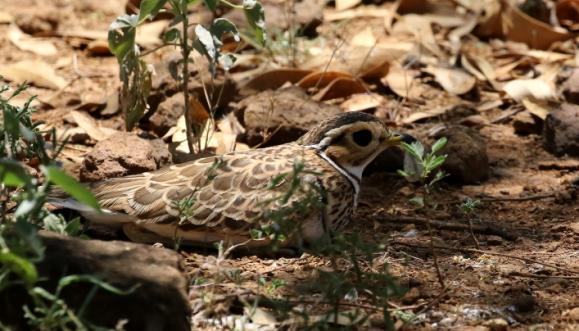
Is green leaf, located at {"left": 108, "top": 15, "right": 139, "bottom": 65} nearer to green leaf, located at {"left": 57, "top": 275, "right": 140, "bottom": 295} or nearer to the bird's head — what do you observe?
the bird's head

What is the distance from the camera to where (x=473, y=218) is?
252 inches

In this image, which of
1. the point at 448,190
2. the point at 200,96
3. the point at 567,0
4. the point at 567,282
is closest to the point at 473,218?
the point at 448,190

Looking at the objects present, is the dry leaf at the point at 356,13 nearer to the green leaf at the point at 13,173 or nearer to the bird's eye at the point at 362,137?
the bird's eye at the point at 362,137

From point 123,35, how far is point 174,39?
0.31 m

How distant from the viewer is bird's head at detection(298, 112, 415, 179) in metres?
6.01

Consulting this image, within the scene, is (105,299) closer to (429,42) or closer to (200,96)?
(200,96)

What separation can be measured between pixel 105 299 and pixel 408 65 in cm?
489

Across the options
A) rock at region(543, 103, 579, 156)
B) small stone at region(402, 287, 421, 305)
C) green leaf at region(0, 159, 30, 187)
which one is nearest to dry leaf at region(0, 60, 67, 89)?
rock at region(543, 103, 579, 156)

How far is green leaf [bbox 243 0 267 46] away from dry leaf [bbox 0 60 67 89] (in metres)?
2.40

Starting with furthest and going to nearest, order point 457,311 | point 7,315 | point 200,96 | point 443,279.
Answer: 1. point 200,96
2. point 443,279
3. point 457,311
4. point 7,315

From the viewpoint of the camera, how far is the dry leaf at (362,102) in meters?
7.88

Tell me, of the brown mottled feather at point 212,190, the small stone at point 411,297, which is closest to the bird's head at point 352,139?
the brown mottled feather at point 212,190

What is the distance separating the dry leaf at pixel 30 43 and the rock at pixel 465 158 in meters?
3.66

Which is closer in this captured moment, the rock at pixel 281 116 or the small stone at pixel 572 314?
the small stone at pixel 572 314
